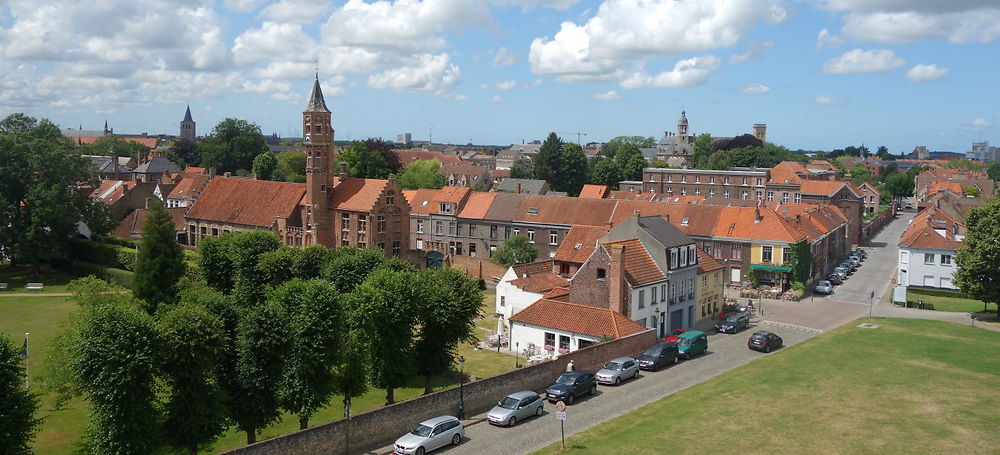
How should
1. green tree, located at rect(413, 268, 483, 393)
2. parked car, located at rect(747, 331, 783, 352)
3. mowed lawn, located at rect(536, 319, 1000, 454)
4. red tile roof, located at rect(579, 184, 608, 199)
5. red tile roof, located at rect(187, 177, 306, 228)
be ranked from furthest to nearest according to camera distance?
red tile roof, located at rect(579, 184, 608, 199) → red tile roof, located at rect(187, 177, 306, 228) → parked car, located at rect(747, 331, 783, 352) → green tree, located at rect(413, 268, 483, 393) → mowed lawn, located at rect(536, 319, 1000, 454)

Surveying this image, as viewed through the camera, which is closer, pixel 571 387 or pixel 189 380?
pixel 189 380

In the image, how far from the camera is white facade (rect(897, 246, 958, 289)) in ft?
215

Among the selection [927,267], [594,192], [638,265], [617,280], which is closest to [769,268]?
[927,267]

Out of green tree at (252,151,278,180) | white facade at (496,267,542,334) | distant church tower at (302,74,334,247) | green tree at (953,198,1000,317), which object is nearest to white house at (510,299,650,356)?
white facade at (496,267,542,334)

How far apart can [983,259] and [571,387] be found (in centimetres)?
3657

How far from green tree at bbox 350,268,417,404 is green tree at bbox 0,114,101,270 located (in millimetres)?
52474

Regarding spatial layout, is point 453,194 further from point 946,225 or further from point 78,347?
point 78,347

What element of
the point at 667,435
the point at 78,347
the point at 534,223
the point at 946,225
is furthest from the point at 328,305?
the point at 946,225

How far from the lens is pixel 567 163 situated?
128 metres

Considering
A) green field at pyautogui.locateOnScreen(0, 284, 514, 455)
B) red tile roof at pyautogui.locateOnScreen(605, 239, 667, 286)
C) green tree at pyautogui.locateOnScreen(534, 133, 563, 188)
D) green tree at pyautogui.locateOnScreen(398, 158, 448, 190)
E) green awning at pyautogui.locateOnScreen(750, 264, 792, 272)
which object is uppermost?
green tree at pyautogui.locateOnScreen(534, 133, 563, 188)

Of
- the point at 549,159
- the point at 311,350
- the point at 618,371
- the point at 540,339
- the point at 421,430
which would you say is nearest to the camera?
the point at 421,430

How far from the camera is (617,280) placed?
4566 cm

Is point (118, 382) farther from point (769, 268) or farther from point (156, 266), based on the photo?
point (769, 268)

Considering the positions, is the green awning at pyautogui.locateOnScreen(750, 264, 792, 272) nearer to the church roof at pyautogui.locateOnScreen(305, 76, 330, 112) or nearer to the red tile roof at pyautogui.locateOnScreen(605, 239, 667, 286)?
the red tile roof at pyautogui.locateOnScreen(605, 239, 667, 286)
